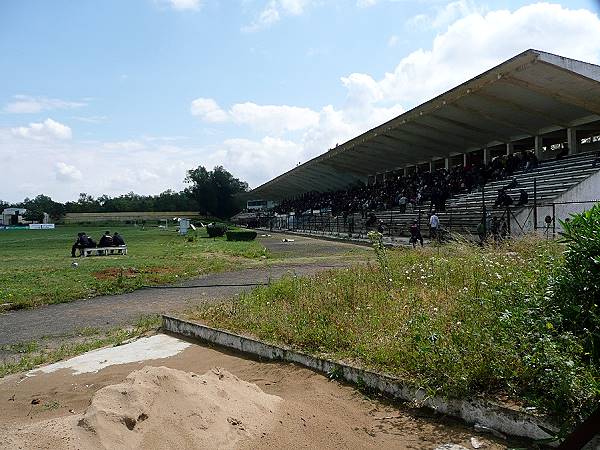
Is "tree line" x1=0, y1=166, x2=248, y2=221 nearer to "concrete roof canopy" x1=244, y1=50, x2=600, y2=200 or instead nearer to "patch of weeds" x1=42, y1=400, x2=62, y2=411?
"concrete roof canopy" x1=244, y1=50, x2=600, y2=200

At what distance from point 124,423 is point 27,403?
6.65 feet

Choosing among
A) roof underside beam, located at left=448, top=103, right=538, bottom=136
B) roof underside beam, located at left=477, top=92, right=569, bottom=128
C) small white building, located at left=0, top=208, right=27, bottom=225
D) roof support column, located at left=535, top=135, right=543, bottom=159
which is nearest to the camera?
roof underside beam, located at left=477, top=92, right=569, bottom=128

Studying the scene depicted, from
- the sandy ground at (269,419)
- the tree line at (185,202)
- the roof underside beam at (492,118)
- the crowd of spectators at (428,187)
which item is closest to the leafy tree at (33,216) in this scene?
the tree line at (185,202)

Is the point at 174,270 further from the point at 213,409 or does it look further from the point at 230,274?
the point at 213,409

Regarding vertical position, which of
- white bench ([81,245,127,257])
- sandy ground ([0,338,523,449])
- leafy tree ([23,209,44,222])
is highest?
leafy tree ([23,209,44,222])

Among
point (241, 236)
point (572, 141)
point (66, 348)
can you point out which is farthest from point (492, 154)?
point (66, 348)

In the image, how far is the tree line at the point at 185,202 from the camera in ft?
365

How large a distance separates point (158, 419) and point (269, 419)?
34.3 inches

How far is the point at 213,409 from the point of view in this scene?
4180 mm

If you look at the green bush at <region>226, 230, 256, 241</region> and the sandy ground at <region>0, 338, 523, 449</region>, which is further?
the green bush at <region>226, 230, 256, 241</region>

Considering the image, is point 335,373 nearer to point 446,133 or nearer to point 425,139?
point 446,133

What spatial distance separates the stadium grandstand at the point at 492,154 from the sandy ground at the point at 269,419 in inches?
→ 558

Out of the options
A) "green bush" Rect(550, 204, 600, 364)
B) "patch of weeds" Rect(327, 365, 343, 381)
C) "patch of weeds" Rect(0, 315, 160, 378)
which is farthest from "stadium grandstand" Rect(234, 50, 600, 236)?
"patch of weeds" Rect(327, 365, 343, 381)

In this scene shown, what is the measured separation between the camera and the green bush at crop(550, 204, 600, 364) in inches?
159
